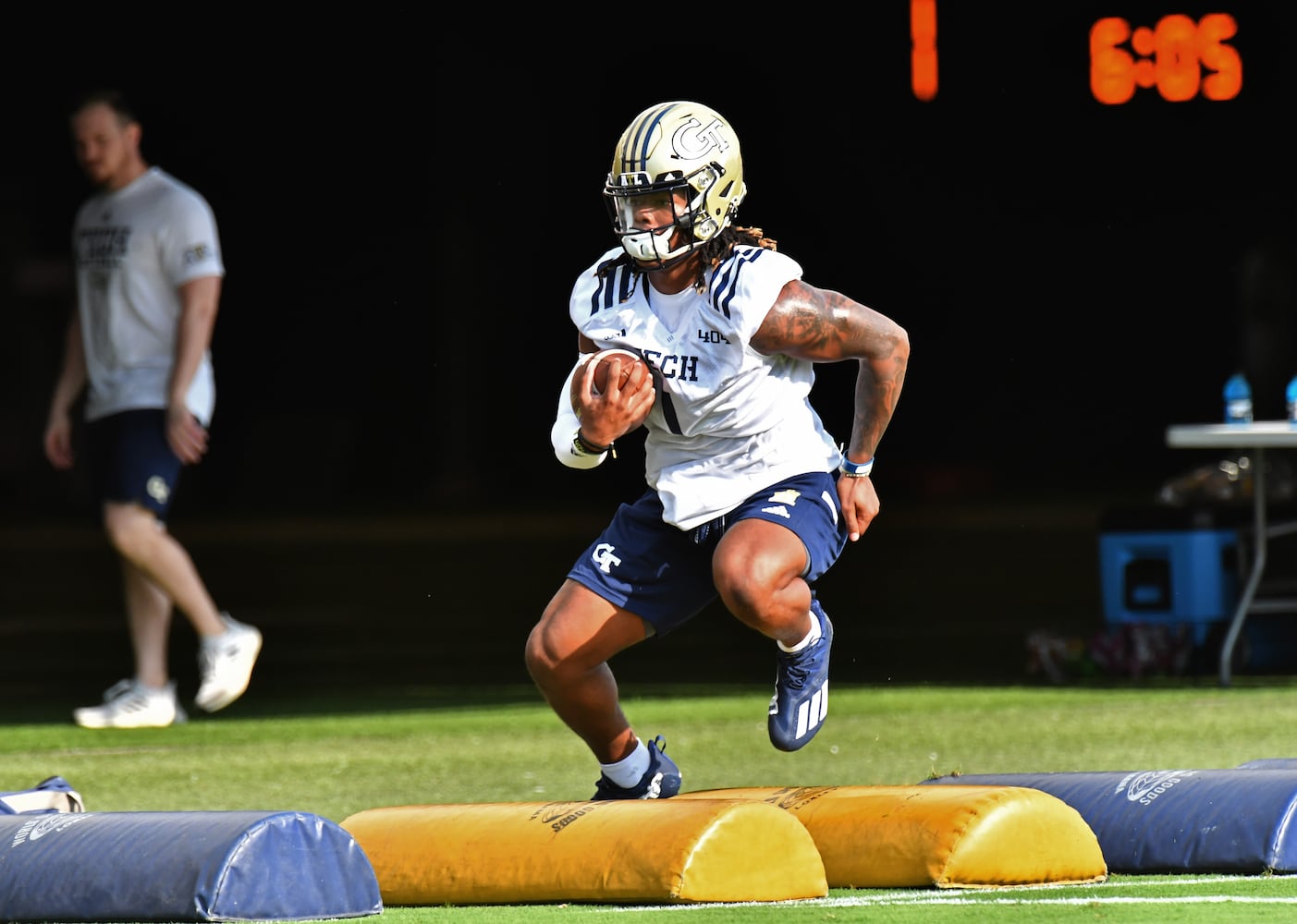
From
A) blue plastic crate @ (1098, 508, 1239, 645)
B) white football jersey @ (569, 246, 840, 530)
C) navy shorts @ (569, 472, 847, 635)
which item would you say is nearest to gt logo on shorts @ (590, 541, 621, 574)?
navy shorts @ (569, 472, 847, 635)

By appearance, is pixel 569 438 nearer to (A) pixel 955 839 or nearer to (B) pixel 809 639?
(B) pixel 809 639

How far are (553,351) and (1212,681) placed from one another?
65.2 ft

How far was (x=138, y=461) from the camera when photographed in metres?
9.39

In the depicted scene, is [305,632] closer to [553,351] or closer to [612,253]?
[612,253]

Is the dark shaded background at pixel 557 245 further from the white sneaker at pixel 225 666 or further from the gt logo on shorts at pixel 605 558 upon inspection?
the gt logo on shorts at pixel 605 558

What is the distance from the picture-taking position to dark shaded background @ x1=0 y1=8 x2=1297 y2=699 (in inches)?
1042

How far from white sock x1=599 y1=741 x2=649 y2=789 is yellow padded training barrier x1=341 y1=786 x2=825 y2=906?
0.61m

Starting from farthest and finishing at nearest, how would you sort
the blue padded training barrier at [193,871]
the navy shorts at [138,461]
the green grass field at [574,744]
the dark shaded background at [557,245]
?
the dark shaded background at [557,245]
the navy shorts at [138,461]
the green grass field at [574,744]
the blue padded training barrier at [193,871]

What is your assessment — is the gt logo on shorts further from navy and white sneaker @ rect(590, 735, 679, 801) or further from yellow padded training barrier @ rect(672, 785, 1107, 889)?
yellow padded training barrier @ rect(672, 785, 1107, 889)

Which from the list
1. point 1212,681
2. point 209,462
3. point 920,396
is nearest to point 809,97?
point 920,396

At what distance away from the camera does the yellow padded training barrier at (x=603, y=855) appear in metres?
5.00

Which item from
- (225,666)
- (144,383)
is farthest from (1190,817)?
(144,383)

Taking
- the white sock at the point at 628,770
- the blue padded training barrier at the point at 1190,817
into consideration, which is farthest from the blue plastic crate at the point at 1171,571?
the white sock at the point at 628,770

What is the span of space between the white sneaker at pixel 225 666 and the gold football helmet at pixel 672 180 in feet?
13.7
